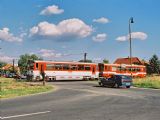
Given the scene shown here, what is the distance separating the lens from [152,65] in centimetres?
11381

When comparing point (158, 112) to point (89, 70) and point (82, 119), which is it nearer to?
point (82, 119)

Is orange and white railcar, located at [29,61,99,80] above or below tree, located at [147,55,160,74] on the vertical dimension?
below

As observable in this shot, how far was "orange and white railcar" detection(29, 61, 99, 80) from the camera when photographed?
55.1 meters

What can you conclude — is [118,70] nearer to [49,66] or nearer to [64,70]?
[64,70]

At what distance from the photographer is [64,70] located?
5803cm

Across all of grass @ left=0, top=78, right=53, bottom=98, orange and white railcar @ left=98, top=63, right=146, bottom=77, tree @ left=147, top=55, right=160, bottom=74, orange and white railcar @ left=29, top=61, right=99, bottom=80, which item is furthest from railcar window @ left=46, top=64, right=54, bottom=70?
tree @ left=147, top=55, right=160, bottom=74

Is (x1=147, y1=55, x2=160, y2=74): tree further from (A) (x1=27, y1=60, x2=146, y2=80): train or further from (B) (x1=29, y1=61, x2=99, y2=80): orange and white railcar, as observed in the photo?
(B) (x1=29, y1=61, x2=99, y2=80): orange and white railcar

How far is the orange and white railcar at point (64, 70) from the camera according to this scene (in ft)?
181

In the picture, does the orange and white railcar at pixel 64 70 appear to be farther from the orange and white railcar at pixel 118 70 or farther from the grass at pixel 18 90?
the grass at pixel 18 90

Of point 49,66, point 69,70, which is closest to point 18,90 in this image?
point 49,66

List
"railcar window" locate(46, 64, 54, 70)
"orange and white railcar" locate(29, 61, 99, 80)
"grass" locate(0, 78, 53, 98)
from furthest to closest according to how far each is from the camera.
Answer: "railcar window" locate(46, 64, 54, 70)
"orange and white railcar" locate(29, 61, 99, 80)
"grass" locate(0, 78, 53, 98)

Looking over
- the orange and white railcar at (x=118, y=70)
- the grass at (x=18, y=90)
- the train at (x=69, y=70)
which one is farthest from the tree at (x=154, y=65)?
the grass at (x=18, y=90)

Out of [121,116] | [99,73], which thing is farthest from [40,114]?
[99,73]

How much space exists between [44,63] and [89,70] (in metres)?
10.2
